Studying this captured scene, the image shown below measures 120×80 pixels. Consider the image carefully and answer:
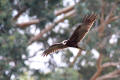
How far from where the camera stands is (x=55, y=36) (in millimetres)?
18406

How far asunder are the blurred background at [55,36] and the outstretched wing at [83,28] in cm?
900

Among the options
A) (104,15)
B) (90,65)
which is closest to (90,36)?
(104,15)

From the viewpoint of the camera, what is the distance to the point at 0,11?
559 inches

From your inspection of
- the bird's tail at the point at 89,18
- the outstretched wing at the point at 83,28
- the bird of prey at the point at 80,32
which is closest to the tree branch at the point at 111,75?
the bird of prey at the point at 80,32

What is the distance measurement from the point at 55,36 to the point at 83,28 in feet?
43.3

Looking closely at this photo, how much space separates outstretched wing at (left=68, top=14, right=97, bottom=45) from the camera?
16.8 feet

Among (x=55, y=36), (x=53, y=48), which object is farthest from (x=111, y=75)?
(x=53, y=48)

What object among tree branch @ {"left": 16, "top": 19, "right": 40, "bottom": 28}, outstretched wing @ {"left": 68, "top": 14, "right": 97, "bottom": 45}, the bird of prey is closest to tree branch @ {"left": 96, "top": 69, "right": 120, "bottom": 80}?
tree branch @ {"left": 16, "top": 19, "right": 40, "bottom": 28}

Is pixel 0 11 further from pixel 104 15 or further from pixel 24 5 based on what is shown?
pixel 104 15

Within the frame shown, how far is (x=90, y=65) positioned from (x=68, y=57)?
2.23m

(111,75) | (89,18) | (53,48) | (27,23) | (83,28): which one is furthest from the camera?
(111,75)

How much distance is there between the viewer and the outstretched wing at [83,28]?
16.8 ft

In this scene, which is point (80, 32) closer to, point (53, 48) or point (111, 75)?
point (53, 48)

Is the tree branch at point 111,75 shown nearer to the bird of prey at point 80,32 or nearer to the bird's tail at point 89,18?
the bird of prey at point 80,32
